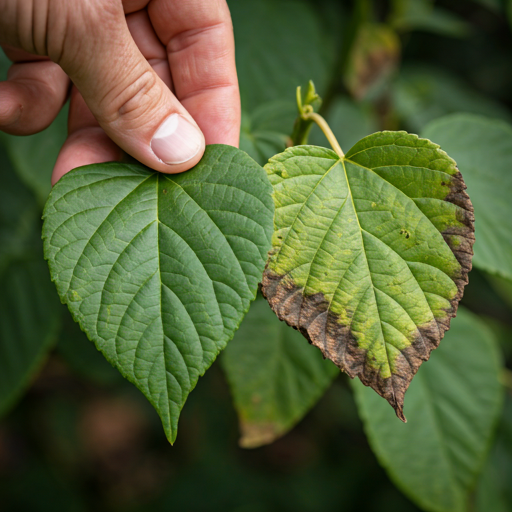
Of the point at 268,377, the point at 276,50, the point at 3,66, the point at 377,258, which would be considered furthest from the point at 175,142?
the point at 276,50

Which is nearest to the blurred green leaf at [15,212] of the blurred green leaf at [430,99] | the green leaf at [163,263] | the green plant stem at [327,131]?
the green leaf at [163,263]

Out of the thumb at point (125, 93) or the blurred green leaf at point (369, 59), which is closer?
the thumb at point (125, 93)

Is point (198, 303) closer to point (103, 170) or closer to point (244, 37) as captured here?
point (103, 170)

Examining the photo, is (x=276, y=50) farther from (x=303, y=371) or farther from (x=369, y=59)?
(x=303, y=371)

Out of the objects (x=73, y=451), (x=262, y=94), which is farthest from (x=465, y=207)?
(x=73, y=451)

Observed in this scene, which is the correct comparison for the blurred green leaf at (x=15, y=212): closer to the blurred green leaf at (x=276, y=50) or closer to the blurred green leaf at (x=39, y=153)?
the blurred green leaf at (x=39, y=153)

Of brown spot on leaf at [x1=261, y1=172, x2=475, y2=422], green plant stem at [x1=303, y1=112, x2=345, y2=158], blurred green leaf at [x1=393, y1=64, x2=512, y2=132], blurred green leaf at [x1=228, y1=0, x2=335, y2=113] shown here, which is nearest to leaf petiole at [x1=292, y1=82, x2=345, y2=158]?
green plant stem at [x1=303, y1=112, x2=345, y2=158]

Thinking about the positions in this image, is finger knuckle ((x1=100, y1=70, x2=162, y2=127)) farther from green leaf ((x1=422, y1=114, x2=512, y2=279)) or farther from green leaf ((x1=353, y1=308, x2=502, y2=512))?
green leaf ((x1=353, y1=308, x2=502, y2=512))
